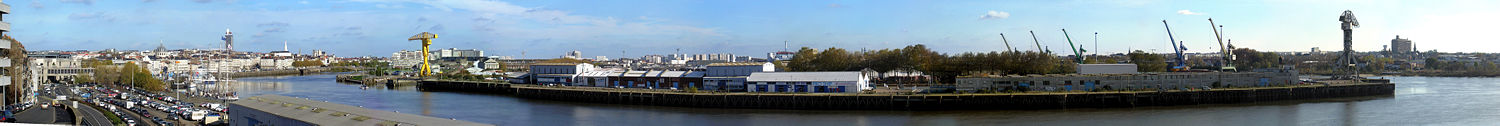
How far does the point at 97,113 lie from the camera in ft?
47.9

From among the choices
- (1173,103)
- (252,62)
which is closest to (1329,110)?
(1173,103)

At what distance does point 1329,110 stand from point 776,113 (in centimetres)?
1020

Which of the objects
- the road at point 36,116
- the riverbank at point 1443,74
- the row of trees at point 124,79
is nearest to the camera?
the road at point 36,116

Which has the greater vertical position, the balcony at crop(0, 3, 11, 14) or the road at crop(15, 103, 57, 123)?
the balcony at crop(0, 3, 11, 14)

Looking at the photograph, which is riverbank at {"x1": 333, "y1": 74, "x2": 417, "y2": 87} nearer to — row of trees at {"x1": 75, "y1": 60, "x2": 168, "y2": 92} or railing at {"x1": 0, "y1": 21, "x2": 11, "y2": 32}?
row of trees at {"x1": 75, "y1": 60, "x2": 168, "y2": 92}

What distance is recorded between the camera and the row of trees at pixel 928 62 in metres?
24.8

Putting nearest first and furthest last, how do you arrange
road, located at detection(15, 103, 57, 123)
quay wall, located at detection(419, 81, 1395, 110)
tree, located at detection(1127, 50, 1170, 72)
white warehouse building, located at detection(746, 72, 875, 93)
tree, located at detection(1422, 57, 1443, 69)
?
road, located at detection(15, 103, 57, 123) < quay wall, located at detection(419, 81, 1395, 110) < white warehouse building, located at detection(746, 72, 875, 93) < tree, located at detection(1127, 50, 1170, 72) < tree, located at detection(1422, 57, 1443, 69)

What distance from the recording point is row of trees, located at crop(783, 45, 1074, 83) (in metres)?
24.8

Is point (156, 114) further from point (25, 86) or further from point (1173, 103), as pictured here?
point (1173, 103)

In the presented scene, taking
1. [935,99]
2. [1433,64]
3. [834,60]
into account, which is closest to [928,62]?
[834,60]

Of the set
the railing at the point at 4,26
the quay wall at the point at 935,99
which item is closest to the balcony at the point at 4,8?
the railing at the point at 4,26

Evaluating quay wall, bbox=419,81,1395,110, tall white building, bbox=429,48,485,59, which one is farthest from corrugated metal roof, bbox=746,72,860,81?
tall white building, bbox=429,48,485,59

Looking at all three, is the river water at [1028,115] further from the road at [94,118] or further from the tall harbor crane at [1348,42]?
the tall harbor crane at [1348,42]

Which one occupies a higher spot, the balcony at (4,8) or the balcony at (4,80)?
the balcony at (4,8)
